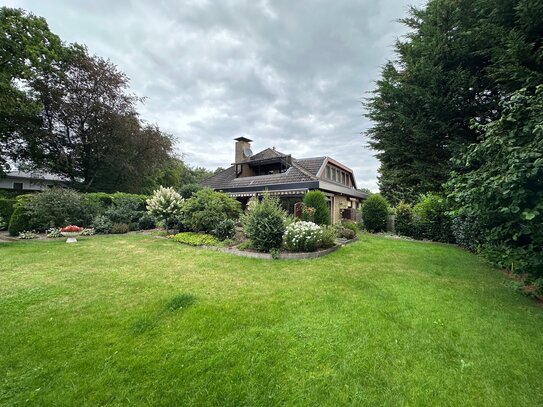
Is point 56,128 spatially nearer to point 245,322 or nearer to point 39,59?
point 39,59

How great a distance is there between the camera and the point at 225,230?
11.6 meters

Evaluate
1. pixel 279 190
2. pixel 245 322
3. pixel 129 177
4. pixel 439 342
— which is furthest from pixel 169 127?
pixel 439 342

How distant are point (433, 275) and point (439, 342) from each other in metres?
4.11

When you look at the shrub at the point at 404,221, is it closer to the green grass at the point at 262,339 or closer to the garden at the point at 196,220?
the garden at the point at 196,220

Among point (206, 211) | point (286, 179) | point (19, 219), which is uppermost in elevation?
point (286, 179)

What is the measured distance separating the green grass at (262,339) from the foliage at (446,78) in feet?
16.6

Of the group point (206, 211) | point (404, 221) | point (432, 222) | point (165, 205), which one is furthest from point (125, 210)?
point (432, 222)

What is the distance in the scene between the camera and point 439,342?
3549mm

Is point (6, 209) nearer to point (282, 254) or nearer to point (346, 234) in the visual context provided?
point (282, 254)

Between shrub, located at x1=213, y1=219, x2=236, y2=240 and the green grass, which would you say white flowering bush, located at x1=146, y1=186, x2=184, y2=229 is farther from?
the green grass

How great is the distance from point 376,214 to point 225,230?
1203 cm

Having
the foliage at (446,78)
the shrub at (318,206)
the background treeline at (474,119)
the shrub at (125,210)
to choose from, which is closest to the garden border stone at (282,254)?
the background treeline at (474,119)

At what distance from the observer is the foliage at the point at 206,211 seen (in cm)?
1204

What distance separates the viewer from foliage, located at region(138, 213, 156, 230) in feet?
49.6
